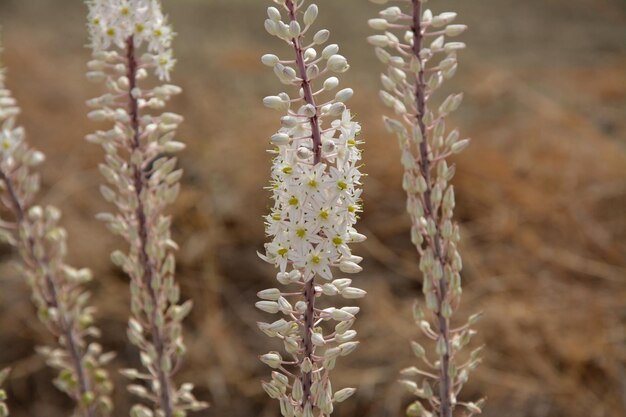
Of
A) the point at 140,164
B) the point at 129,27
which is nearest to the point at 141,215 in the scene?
the point at 140,164

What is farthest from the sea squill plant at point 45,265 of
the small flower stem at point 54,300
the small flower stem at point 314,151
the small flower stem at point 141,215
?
the small flower stem at point 314,151

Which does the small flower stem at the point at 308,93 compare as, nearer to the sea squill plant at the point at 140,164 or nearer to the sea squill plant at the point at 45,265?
the sea squill plant at the point at 140,164

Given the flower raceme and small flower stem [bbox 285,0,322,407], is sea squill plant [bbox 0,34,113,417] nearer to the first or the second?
the flower raceme

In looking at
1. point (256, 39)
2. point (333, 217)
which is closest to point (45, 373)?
point (333, 217)

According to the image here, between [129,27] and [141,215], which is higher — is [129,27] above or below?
above

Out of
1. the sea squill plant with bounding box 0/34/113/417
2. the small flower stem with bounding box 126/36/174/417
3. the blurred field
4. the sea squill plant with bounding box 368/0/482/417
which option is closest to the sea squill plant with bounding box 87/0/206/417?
the small flower stem with bounding box 126/36/174/417

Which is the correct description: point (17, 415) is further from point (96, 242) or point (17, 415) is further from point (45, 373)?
point (96, 242)

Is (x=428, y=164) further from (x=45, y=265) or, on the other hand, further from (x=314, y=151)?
(x=45, y=265)
